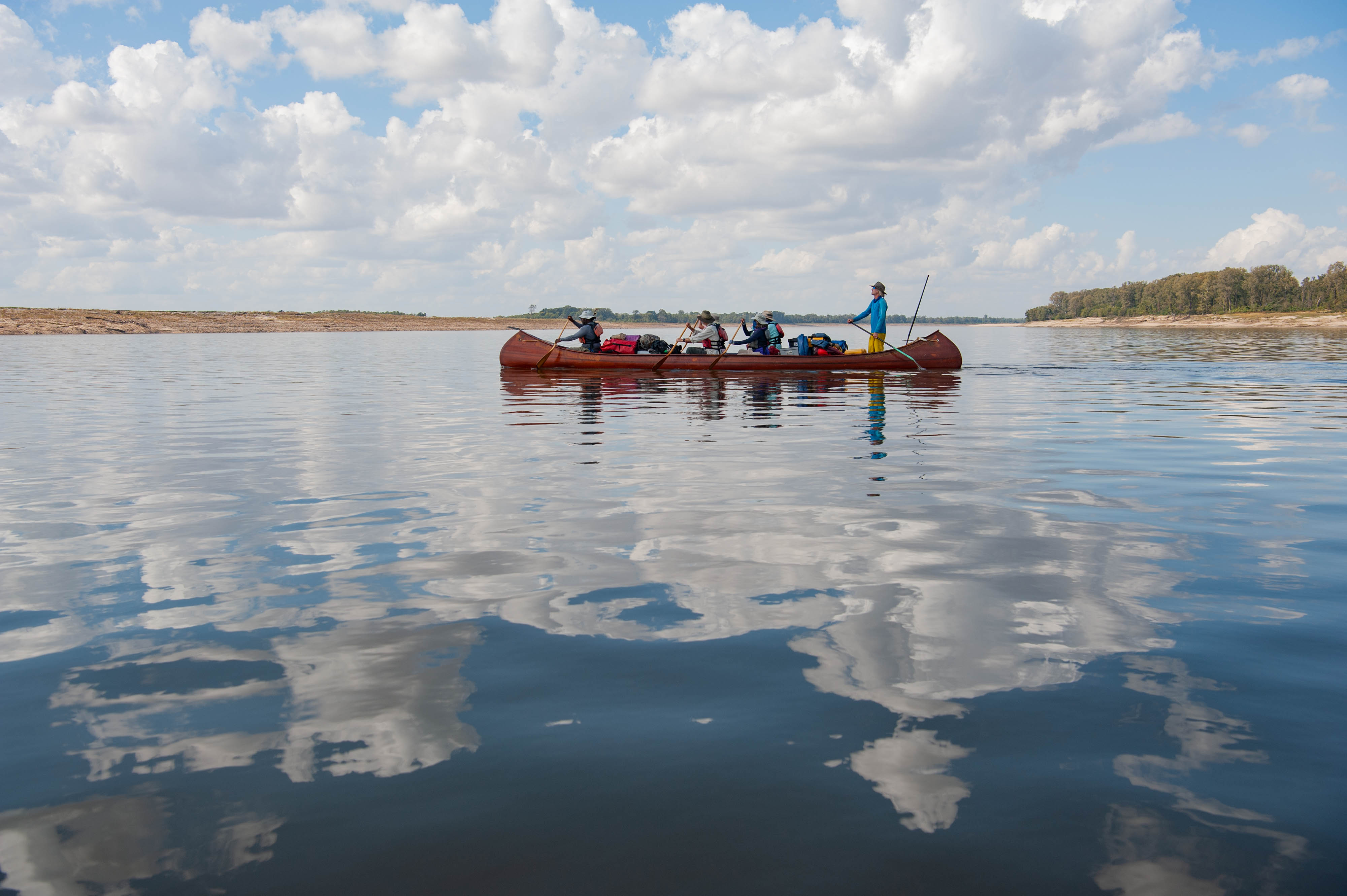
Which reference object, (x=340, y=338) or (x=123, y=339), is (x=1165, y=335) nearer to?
(x=340, y=338)

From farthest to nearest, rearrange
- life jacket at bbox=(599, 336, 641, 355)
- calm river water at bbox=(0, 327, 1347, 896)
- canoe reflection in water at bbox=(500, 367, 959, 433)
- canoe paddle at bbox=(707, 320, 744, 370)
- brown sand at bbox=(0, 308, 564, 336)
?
brown sand at bbox=(0, 308, 564, 336) → life jacket at bbox=(599, 336, 641, 355) → canoe paddle at bbox=(707, 320, 744, 370) → canoe reflection in water at bbox=(500, 367, 959, 433) → calm river water at bbox=(0, 327, 1347, 896)

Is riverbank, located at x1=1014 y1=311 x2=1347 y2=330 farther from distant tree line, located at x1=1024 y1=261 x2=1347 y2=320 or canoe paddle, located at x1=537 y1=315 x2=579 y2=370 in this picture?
canoe paddle, located at x1=537 y1=315 x2=579 y2=370

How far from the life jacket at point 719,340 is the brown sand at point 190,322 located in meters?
89.4

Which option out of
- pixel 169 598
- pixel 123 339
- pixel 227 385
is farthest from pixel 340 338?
pixel 169 598

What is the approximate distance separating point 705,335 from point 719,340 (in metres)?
0.72

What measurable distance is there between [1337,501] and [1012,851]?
27.0 feet

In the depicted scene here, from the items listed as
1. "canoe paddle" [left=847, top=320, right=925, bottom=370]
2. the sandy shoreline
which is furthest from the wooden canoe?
the sandy shoreline

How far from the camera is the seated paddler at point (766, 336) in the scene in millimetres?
28703

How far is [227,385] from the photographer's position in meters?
26.3

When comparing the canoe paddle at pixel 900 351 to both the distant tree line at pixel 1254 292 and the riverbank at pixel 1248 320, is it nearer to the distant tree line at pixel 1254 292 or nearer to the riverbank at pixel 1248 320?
the riverbank at pixel 1248 320

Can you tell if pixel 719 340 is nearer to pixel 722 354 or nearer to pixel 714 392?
pixel 722 354

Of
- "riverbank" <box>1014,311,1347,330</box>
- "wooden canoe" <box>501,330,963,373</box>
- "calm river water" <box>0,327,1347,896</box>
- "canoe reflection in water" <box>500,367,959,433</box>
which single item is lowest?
"calm river water" <box>0,327,1347,896</box>

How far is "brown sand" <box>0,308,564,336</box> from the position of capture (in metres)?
92.9

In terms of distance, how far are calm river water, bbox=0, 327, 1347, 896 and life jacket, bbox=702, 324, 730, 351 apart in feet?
58.6
